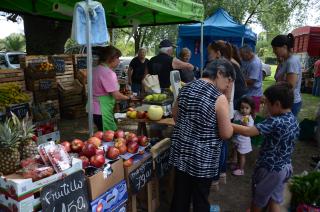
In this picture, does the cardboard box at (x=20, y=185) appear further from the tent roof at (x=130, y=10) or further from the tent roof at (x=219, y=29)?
the tent roof at (x=219, y=29)

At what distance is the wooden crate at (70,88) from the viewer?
8.23 m

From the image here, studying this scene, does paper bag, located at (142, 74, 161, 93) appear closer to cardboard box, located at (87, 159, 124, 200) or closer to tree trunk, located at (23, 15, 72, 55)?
cardboard box, located at (87, 159, 124, 200)

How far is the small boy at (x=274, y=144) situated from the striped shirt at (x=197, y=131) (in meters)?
0.30

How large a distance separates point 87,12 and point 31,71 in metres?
4.84

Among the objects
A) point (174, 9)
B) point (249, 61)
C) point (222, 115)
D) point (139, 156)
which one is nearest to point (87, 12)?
point (139, 156)

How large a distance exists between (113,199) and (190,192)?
718 mm

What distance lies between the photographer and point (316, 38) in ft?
47.8

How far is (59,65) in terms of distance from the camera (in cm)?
845

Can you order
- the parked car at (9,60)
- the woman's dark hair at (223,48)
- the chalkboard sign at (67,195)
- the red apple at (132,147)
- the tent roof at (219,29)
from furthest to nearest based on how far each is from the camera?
the parked car at (9,60)
the tent roof at (219,29)
the woman's dark hair at (223,48)
the red apple at (132,147)
the chalkboard sign at (67,195)

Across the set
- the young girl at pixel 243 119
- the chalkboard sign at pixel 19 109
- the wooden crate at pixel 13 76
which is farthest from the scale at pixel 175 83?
the wooden crate at pixel 13 76

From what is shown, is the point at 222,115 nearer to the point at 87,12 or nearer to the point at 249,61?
the point at 87,12

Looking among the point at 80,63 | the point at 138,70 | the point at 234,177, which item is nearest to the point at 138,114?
the point at 234,177

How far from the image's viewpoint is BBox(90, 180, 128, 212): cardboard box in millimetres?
2414

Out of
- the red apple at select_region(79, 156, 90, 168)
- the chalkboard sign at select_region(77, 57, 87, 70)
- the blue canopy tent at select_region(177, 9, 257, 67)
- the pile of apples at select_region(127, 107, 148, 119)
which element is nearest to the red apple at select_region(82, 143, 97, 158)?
the red apple at select_region(79, 156, 90, 168)
